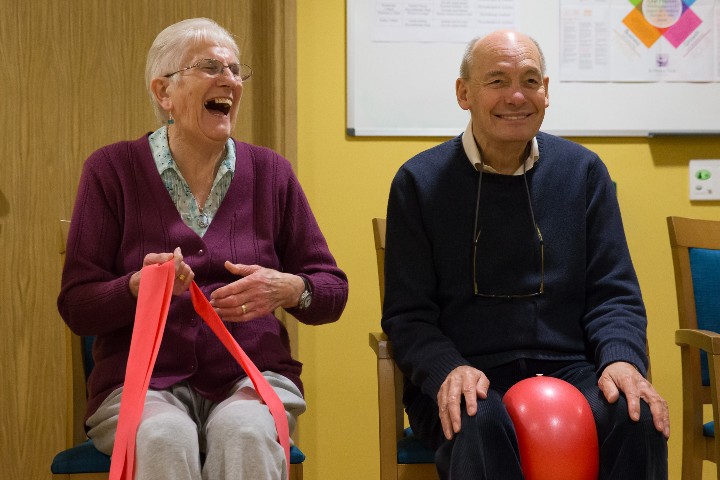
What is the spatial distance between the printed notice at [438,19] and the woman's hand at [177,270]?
5.28ft

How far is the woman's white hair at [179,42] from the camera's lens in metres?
2.38

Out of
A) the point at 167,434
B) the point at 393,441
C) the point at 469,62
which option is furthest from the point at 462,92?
the point at 167,434

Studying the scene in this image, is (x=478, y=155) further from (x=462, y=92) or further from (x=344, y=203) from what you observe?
(x=344, y=203)

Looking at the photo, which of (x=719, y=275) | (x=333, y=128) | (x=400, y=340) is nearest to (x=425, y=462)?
(x=400, y=340)

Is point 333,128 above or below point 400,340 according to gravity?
above

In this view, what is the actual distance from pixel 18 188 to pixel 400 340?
1707mm

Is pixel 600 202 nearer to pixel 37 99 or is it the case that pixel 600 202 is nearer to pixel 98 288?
pixel 98 288

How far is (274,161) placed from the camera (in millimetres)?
2459

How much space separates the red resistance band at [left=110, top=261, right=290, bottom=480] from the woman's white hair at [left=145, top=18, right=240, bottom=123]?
63 cm

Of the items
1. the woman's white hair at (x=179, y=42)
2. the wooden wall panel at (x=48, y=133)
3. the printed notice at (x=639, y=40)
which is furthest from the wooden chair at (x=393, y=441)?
the printed notice at (x=639, y=40)

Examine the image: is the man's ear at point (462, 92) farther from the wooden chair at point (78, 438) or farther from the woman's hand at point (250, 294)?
the wooden chair at point (78, 438)

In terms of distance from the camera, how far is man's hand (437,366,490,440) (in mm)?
2033

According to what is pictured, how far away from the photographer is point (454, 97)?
3438 mm

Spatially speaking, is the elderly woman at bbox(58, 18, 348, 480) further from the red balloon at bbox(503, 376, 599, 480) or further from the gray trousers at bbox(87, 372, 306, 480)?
the red balloon at bbox(503, 376, 599, 480)
